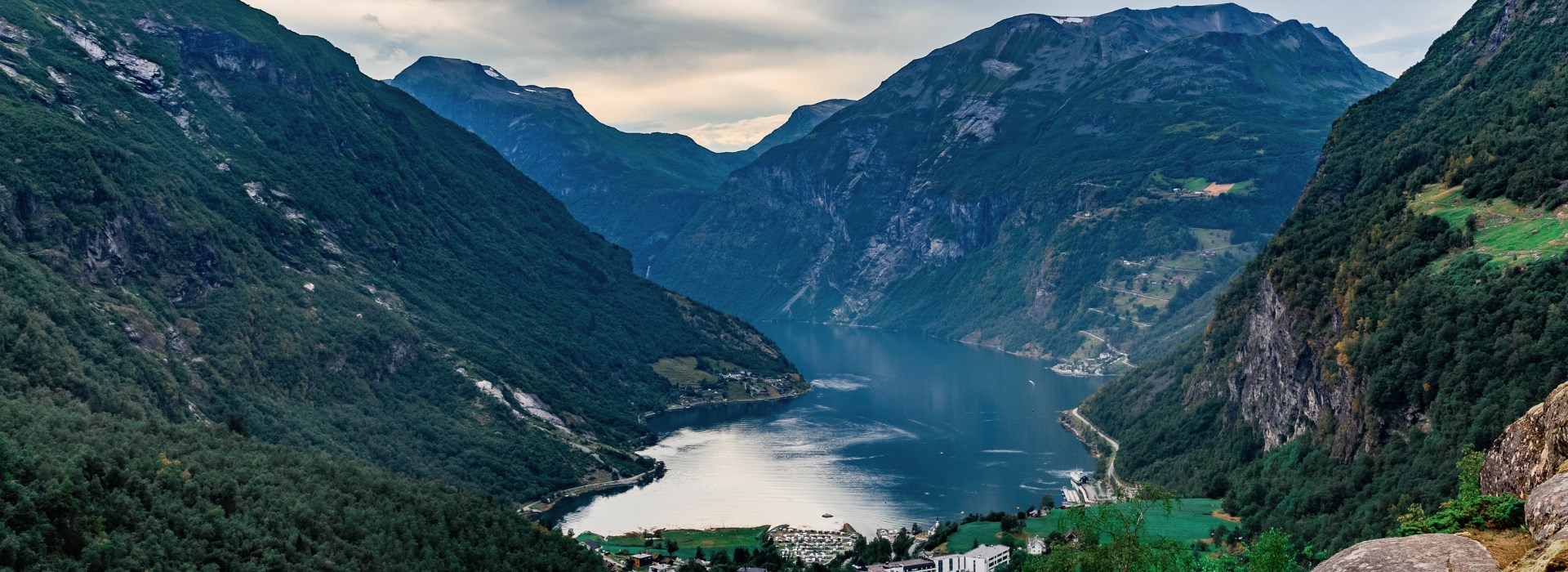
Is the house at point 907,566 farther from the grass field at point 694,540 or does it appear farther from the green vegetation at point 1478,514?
the green vegetation at point 1478,514

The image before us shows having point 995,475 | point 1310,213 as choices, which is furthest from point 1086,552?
point 995,475

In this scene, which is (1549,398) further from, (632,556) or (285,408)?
(285,408)

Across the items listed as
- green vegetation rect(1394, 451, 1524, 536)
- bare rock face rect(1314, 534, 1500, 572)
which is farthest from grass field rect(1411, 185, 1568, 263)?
bare rock face rect(1314, 534, 1500, 572)

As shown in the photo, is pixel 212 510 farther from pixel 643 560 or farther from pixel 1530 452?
pixel 1530 452

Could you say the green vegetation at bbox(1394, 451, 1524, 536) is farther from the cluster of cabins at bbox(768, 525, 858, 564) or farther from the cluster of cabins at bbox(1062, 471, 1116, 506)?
the cluster of cabins at bbox(1062, 471, 1116, 506)

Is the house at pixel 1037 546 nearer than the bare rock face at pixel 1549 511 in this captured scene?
No

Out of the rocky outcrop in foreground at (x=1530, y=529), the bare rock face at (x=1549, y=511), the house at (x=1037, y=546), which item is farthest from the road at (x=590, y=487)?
the bare rock face at (x=1549, y=511)

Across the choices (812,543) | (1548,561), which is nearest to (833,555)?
(812,543)
